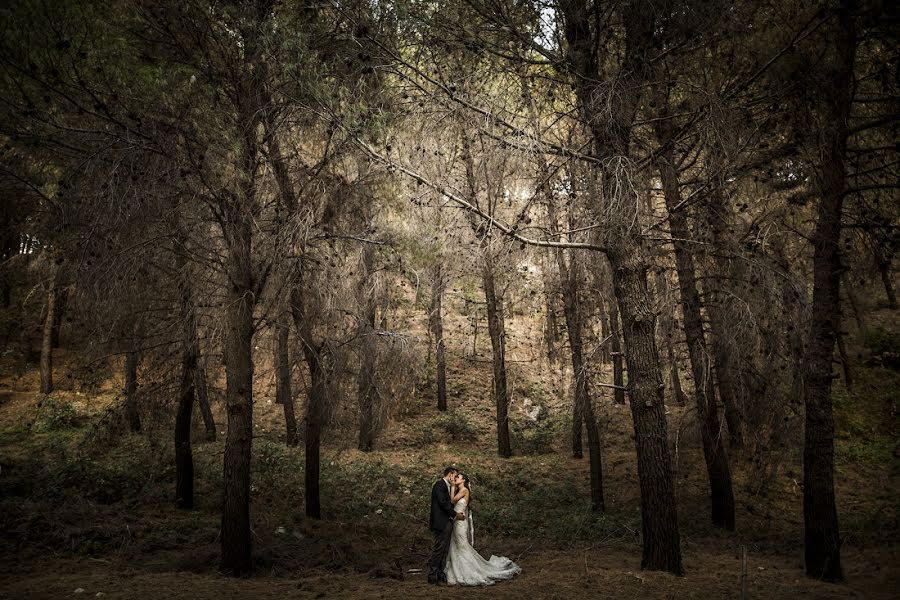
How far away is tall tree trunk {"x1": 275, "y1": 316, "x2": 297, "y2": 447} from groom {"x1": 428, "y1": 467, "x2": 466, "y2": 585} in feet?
10.3

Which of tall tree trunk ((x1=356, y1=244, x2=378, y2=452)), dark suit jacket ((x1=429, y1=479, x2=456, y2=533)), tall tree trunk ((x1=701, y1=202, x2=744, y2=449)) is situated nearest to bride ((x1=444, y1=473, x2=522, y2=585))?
dark suit jacket ((x1=429, y1=479, x2=456, y2=533))

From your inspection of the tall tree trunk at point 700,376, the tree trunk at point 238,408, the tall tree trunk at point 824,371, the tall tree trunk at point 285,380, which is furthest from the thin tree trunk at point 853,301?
the tree trunk at point 238,408

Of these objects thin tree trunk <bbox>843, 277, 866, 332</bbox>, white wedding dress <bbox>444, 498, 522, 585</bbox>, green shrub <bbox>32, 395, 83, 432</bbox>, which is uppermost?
thin tree trunk <bbox>843, 277, 866, 332</bbox>

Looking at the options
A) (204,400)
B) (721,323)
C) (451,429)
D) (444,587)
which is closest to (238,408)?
(444,587)

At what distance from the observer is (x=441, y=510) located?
22.6ft

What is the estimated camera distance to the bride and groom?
21.6 ft

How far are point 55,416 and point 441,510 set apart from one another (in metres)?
14.1

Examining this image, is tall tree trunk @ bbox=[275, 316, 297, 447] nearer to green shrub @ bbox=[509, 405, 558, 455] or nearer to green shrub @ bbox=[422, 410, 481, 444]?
green shrub @ bbox=[422, 410, 481, 444]

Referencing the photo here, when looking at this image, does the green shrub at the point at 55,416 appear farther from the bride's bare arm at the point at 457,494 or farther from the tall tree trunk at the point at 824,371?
the tall tree trunk at the point at 824,371

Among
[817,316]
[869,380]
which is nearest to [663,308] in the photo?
[817,316]

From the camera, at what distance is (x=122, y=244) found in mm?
6266

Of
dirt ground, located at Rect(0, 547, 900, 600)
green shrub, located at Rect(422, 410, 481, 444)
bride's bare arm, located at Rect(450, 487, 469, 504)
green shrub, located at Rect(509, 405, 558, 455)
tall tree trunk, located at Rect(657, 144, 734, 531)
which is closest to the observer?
dirt ground, located at Rect(0, 547, 900, 600)

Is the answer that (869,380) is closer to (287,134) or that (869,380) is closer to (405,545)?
(405,545)

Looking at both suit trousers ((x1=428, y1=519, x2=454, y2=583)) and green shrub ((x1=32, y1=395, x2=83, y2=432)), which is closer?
suit trousers ((x1=428, y1=519, x2=454, y2=583))
